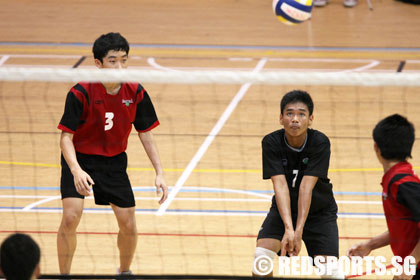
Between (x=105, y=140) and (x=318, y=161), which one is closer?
(x=318, y=161)

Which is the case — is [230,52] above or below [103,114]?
below

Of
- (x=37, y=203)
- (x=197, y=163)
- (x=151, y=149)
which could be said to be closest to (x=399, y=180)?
(x=151, y=149)

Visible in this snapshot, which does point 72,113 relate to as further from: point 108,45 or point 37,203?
point 37,203

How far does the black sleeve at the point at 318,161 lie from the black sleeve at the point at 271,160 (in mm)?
215

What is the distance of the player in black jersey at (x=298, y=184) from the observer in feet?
18.4

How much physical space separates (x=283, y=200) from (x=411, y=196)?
129cm

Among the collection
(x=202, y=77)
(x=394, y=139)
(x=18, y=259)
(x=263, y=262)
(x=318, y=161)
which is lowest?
(x=263, y=262)

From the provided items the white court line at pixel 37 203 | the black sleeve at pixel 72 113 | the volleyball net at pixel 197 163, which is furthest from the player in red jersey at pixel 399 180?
the white court line at pixel 37 203

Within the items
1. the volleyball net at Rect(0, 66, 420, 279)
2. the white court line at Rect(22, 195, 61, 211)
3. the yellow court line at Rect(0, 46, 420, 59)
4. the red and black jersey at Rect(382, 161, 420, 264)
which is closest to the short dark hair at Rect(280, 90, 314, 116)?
the volleyball net at Rect(0, 66, 420, 279)

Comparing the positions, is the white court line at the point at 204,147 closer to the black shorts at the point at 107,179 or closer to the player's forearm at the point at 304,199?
the black shorts at the point at 107,179

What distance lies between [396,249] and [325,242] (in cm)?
101

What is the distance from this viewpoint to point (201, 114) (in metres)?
11.4

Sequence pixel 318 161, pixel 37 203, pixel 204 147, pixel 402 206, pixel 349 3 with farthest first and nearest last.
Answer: pixel 349 3, pixel 204 147, pixel 37 203, pixel 318 161, pixel 402 206

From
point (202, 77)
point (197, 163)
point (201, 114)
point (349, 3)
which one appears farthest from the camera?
point (349, 3)
